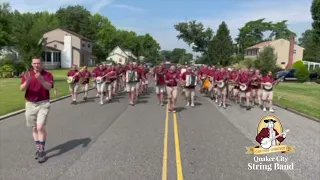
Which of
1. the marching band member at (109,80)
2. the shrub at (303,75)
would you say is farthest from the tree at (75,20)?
the marching band member at (109,80)

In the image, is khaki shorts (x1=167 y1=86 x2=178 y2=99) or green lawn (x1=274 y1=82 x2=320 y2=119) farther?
green lawn (x1=274 y1=82 x2=320 y2=119)

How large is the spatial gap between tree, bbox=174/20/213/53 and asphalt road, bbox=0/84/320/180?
3053 inches

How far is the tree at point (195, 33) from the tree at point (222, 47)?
10638mm

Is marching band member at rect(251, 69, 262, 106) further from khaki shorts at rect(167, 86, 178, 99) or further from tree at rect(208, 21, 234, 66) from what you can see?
tree at rect(208, 21, 234, 66)

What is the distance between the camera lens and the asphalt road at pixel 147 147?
6.34 meters

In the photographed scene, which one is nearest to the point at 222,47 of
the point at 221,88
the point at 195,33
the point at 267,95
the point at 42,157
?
the point at 195,33

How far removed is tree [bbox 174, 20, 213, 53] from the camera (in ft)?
294

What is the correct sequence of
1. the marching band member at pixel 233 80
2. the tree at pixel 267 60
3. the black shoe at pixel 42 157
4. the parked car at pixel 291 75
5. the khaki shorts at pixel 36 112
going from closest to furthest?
the black shoe at pixel 42 157
the khaki shorts at pixel 36 112
the marching band member at pixel 233 80
the tree at pixel 267 60
the parked car at pixel 291 75

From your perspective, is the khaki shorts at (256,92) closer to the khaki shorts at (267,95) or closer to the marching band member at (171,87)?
the khaki shorts at (267,95)

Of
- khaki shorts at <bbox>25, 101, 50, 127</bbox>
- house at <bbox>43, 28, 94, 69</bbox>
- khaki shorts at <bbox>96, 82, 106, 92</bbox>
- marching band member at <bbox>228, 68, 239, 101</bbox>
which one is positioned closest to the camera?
khaki shorts at <bbox>25, 101, 50, 127</bbox>

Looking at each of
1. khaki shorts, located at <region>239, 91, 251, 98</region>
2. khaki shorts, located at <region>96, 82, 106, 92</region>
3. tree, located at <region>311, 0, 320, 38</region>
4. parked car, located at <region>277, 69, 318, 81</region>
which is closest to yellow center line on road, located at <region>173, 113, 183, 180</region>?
khaki shorts, located at <region>239, 91, 251, 98</region>

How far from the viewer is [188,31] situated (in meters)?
A: 90.7

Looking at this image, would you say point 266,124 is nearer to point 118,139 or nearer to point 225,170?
point 225,170

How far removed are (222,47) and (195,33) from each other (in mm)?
14748
